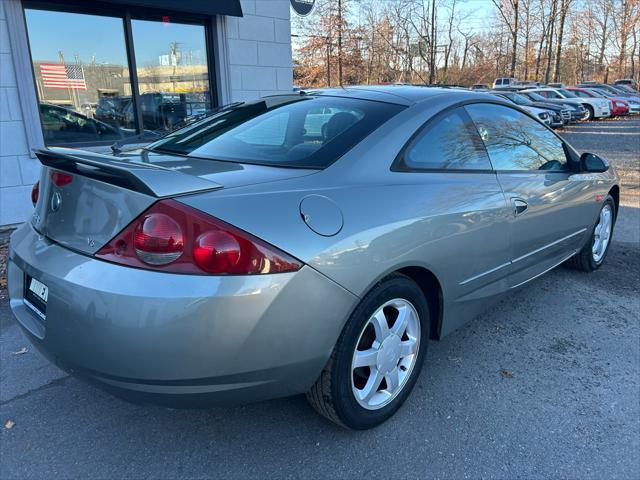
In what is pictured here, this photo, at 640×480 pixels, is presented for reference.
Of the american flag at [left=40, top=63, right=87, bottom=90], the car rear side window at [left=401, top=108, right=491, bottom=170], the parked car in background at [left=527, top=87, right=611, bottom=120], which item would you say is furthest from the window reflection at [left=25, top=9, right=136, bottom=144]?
the parked car in background at [left=527, top=87, right=611, bottom=120]

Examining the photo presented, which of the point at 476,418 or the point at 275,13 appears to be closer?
the point at 476,418

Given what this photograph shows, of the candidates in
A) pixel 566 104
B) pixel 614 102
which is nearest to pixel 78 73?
pixel 566 104

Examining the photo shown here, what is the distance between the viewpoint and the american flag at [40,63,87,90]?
21.0 ft

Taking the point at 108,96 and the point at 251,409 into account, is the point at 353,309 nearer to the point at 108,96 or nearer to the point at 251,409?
the point at 251,409

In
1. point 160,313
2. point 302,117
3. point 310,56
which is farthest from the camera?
point 310,56

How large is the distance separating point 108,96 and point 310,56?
34.8 meters

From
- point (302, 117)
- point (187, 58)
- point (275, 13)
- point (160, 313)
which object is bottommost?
point (160, 313)

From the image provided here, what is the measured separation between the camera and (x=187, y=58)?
7688 millimetres

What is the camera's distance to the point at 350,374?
2.23m

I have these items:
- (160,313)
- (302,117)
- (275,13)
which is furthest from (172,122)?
(160,313)

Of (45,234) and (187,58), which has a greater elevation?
(187,58)

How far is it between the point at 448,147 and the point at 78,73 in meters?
5.75

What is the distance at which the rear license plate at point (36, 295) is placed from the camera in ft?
6.71

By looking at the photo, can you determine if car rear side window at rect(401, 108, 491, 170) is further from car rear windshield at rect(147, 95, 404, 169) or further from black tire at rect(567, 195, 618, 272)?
black tire at rect(567, 195, 618, 272)
